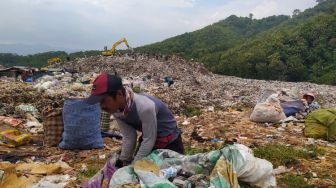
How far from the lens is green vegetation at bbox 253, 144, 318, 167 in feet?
18.1

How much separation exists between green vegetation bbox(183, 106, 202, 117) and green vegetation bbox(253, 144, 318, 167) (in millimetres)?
4894

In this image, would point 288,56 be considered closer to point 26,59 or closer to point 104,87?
point 26,59

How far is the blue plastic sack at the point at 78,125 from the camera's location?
590cm

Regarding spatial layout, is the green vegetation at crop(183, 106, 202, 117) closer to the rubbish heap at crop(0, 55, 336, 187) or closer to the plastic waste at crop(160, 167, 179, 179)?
the rubbish heap at crop(0, 55, 336, 187)

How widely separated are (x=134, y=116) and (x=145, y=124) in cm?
13

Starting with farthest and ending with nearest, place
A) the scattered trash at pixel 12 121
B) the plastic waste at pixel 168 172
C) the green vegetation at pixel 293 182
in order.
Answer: the scattered trash at pixel 12 121
the green vegetation at pixel 293 182
the plastic waste at pixel 168 172

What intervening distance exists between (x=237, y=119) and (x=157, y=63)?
1469cm

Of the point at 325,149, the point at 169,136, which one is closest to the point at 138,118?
the point at 169,136

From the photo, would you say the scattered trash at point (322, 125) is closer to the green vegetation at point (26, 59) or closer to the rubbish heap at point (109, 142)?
the rubbish heap at point (109, 142)

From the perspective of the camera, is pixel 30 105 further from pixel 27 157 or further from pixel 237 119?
pixel 237 119

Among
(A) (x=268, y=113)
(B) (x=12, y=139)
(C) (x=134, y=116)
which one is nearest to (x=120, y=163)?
(C) (x=134, y=116)

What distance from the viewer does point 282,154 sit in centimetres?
566

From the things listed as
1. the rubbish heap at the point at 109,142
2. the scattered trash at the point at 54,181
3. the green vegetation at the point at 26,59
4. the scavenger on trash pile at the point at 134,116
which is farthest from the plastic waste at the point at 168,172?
the green vegetation at the point at 26,59

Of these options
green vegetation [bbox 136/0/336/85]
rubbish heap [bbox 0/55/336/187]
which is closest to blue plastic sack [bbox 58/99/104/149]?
rubbish heap [bbox 0/55/336/187]
